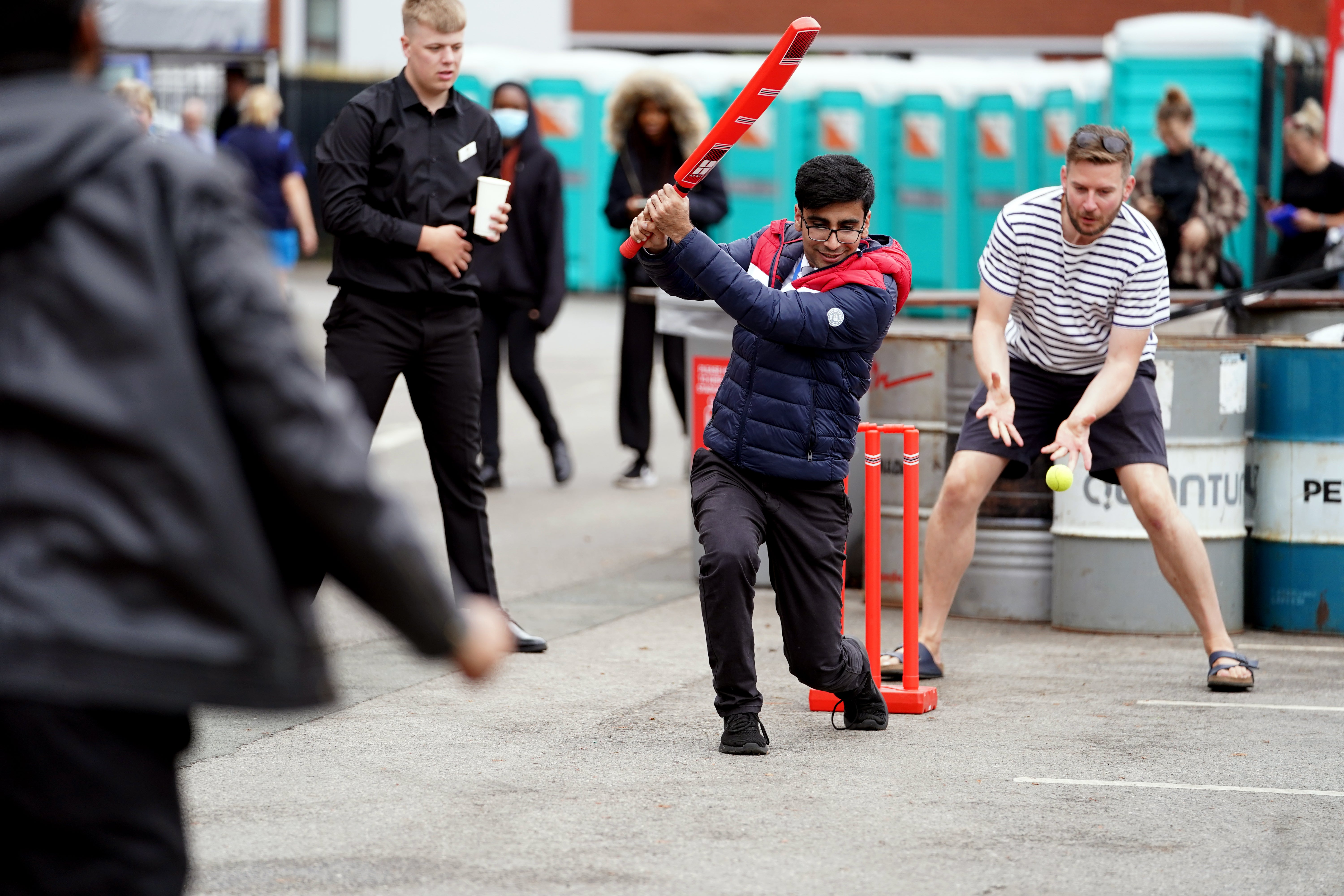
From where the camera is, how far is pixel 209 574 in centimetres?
214

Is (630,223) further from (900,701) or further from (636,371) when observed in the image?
(900,701)

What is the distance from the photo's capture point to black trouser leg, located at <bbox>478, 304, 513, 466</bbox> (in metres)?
9.93

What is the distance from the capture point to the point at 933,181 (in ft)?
69.3

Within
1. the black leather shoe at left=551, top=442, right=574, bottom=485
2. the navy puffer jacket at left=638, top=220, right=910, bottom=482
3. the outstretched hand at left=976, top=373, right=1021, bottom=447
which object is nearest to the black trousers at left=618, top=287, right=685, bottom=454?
the black leather shoe at left=551, top=442, right=574, bottom=485

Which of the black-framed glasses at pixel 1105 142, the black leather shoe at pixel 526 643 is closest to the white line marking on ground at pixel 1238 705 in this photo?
the black-framed glasses at pixel 1105 142

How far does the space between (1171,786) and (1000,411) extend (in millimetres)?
1467

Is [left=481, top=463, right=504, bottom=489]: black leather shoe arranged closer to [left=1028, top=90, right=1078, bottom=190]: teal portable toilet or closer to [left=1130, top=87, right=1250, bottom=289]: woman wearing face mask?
[left=1130, top=87, right=1250, bottom=289]: woman wearing face mask

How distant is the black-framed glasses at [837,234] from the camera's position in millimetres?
4879

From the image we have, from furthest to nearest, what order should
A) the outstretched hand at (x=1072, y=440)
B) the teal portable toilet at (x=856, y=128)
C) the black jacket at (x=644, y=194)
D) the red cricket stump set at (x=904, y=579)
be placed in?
the teal portable toilet at (x=856, y=128) → the black jacket at (x=644, y=194) → the outstretched hand at (x=1072, y=440) → the red cricket stump set at (x=904, y=579)

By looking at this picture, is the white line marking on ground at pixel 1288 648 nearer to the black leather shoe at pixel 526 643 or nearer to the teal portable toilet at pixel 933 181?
the black leather shoe at pixel 526 643

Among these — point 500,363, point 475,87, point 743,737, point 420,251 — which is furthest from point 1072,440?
point 475,87

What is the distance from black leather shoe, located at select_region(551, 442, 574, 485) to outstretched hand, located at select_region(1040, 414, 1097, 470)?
5006mm

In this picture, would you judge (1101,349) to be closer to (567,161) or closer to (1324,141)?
(1324,141)

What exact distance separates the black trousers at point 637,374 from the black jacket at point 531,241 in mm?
449
